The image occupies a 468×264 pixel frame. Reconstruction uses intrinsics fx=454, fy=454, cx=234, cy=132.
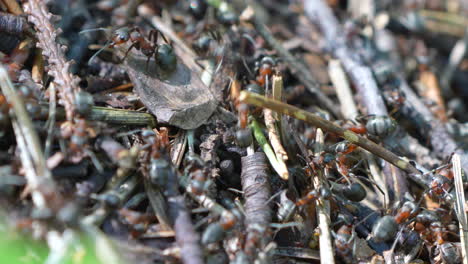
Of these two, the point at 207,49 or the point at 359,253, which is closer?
the point at 359,253

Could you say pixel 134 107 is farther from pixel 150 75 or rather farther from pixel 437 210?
pixel 437 210

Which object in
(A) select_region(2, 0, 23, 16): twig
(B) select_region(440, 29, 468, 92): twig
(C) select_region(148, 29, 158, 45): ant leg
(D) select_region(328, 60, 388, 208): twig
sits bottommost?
(D) select_region(328, 60, 388, 208): twig

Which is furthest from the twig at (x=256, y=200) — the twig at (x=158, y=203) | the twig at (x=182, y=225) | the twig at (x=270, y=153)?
the twig at (x=158, y=203)

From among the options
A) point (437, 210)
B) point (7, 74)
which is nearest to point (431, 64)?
point (437, 210)

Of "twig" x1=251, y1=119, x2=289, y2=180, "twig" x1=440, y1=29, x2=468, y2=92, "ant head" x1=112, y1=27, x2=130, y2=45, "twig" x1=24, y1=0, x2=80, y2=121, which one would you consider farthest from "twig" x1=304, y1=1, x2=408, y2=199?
"twig" x1=24, y1=0, x2=80, y2=121

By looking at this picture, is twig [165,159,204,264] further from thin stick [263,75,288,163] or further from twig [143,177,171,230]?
thin stick [263,75,288,163]
